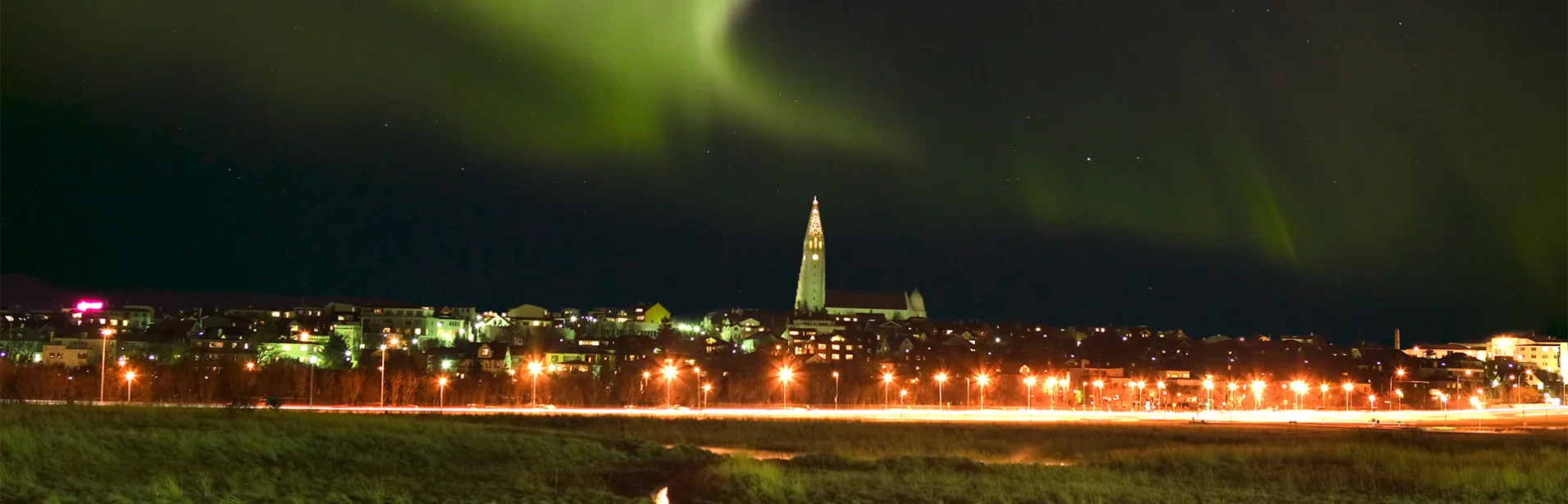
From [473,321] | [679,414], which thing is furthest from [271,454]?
[473,321]

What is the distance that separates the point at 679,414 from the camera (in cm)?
6812

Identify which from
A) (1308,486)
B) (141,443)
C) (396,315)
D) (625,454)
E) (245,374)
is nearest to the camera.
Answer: (141,443)

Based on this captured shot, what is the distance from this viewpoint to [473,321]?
156 metres

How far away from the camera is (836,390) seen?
94625mm

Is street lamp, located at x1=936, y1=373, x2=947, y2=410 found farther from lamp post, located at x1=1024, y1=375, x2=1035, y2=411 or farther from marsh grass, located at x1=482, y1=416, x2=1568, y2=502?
marsh grass, located at x1=482, y1=416, x2=1568, y2=502

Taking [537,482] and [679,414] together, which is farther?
[679,414]

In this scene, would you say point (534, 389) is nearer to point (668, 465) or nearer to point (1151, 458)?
point (668, 465)

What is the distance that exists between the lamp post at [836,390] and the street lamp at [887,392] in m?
3.40

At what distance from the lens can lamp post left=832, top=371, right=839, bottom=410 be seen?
87512mm

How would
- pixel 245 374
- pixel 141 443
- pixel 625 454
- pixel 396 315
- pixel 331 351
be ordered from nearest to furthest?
pixel 141 443, pixel 625 454, pixel 245 374, pixel 331 351, pixel 396 315

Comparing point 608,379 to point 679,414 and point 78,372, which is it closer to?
point 679,414

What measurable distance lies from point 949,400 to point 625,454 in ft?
189

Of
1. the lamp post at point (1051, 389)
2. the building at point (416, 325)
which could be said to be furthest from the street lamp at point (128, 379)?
the lamp post at point (1051, 389)

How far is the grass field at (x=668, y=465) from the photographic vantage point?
28188mm
